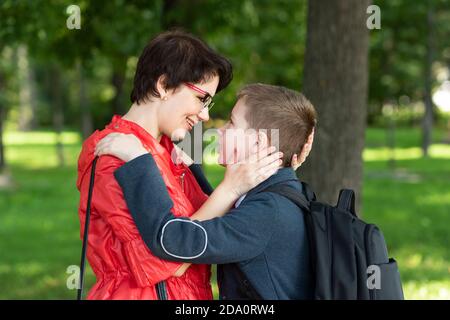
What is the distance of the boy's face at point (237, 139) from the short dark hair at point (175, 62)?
0.56ft

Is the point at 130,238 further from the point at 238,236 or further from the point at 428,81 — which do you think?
the point at 428,81

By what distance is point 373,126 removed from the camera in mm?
38688

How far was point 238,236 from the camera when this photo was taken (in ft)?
7.43

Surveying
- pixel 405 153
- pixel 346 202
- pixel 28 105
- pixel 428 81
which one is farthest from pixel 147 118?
pixel 28 105

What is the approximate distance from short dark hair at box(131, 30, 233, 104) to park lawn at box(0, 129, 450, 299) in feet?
15.9

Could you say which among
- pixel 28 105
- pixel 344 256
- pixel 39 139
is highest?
pixel 344 256

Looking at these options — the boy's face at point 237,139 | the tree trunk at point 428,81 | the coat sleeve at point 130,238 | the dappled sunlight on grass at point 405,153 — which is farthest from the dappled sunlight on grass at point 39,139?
the coat sleeve at point 130,238

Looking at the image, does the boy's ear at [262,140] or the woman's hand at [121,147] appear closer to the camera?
the woman's hand at [121,147]

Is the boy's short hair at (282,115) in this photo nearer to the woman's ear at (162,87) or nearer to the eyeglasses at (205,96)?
the eyeglasses at (205,96)

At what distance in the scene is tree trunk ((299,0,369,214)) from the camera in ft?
18.7

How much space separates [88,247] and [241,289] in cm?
50

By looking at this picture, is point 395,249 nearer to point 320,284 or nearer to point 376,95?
point 320,284

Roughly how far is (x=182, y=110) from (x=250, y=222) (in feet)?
1.65

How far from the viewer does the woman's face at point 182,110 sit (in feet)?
8.34
